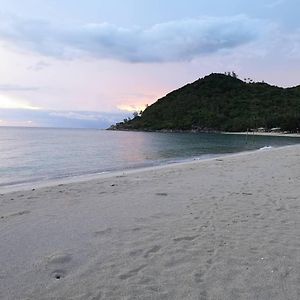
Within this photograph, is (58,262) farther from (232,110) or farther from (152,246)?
(232,110)

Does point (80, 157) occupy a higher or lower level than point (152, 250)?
lower

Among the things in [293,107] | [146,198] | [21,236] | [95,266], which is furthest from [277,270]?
[293,107]

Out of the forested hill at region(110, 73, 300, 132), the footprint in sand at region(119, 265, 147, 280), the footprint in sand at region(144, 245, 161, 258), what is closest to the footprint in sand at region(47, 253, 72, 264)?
the footprint in sand at region(119, 265, 147, 280)

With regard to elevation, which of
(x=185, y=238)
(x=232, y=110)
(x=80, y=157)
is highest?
(x=232, y=110)

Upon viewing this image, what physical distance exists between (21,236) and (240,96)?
19696 cm

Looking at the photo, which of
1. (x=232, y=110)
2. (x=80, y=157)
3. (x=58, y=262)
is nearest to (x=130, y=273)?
(x=58, y=262)

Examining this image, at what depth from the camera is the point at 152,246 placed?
5.42 metres

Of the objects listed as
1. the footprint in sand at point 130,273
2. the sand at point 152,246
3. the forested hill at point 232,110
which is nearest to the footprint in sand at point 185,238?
the sand at point 152,246

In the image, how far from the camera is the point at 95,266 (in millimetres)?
4641

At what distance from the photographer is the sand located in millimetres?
3990

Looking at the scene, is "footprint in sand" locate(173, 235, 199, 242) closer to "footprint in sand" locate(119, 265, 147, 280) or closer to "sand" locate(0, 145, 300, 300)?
"sand" locate(0, 145, 300, 300)

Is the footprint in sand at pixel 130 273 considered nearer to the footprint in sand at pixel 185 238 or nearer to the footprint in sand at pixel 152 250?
the footprint in sand at pixel 152 250

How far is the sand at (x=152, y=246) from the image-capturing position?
399cm

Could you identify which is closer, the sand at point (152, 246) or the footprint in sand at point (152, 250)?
the sand at point (152, 246)
